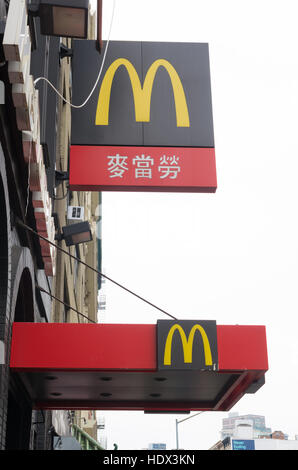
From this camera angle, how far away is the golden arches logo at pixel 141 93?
9984mm

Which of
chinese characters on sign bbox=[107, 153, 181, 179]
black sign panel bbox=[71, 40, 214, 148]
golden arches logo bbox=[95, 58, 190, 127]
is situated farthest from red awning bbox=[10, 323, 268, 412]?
golden arches logo bbox=[95, 58, 190, 127]

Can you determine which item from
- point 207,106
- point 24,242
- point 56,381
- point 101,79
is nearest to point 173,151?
point 207,106

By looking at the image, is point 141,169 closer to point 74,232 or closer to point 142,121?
point 142,121

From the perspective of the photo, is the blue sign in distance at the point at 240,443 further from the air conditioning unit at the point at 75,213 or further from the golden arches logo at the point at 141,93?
the golden arches logo at the point at 141,93

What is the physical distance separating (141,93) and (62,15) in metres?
3.21

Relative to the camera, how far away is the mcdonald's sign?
9.57 meters

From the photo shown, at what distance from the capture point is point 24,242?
9.30 m

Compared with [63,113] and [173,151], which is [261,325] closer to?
[173,151]

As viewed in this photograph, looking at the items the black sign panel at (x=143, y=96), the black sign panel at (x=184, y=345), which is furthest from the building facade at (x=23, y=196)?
the black sign panel at (x=184, y=345)

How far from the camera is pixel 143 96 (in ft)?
33.7

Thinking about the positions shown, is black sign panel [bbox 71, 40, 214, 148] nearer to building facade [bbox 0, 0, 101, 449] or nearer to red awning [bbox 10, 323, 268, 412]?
building facade [bbox 0, 0, 101, 449]

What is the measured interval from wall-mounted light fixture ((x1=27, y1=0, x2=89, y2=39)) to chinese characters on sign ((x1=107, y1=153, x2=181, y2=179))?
98.1 inches
